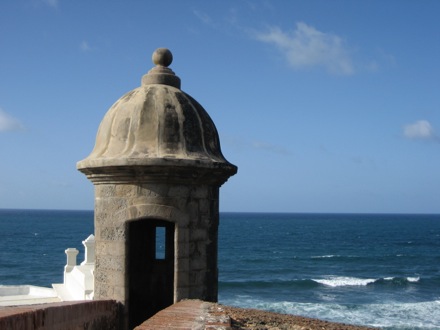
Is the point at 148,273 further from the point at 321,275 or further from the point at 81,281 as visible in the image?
the point at 321,275

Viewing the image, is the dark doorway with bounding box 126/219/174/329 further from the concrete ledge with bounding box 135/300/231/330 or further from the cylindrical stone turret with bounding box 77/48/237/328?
the concrete ledge with bounding box 135/300/231/330

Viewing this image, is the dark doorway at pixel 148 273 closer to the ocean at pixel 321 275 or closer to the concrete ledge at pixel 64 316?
the concrete ledge at pixel 64 316

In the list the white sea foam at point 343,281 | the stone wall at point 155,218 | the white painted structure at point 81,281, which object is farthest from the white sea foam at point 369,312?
the stone wall at point 155,218

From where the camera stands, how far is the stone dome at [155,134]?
17.7ft

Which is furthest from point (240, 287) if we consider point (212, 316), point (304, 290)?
point (212, 316)

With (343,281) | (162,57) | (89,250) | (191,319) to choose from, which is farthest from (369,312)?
(191,319)

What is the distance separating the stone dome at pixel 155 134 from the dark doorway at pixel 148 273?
148 centimetres

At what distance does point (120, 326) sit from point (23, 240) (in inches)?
2904

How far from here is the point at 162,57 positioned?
615 centimetres

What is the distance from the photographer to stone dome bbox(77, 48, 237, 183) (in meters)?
5.41

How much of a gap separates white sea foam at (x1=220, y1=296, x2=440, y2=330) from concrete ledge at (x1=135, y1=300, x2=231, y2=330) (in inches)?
890

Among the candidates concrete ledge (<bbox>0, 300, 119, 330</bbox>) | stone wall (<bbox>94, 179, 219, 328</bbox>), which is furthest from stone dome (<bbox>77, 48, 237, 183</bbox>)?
concrete ledge (<bbox>0, 300, 119, 330</bbox>)

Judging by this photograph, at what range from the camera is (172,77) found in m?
6.09

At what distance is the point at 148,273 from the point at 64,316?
9.38 ft
